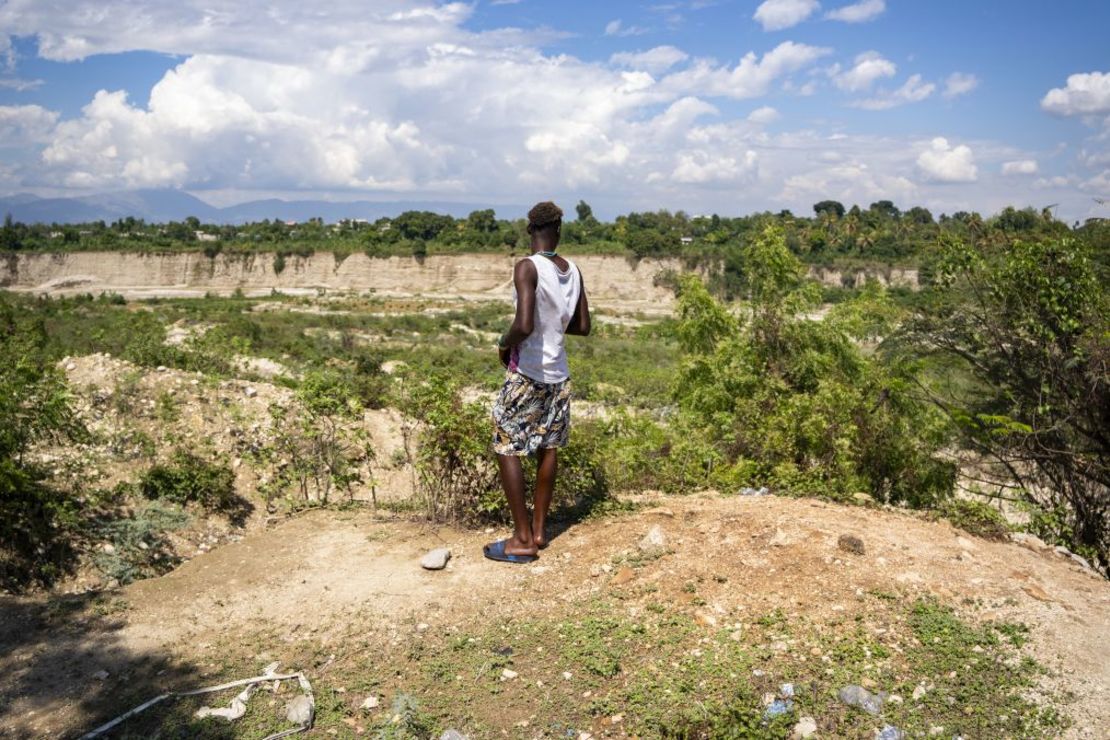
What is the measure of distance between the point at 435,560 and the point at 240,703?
4.28ft

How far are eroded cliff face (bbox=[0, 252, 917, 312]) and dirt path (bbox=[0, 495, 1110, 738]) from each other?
5088 cm

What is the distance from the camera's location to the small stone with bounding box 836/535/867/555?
3.90 meters

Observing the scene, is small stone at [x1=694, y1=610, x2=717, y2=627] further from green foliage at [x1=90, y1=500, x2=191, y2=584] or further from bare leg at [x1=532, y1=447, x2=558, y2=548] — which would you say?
green foliage at [x1=90, y1=500, x2=191, y2=584]

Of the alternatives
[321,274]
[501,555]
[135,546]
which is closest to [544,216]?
[501,555]

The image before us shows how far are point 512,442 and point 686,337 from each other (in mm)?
5414

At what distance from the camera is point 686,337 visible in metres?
9.15

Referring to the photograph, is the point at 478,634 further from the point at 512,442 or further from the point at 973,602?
the point at 973,602

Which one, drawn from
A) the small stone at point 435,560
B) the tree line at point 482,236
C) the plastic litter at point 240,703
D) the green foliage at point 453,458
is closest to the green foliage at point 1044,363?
the green foliage at point 453,458

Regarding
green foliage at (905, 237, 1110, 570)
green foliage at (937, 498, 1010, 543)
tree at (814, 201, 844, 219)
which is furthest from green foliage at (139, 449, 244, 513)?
tree at (814, 201, 844, 219)

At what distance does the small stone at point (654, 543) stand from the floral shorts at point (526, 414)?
73cm

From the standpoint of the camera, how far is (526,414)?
13.4 feet

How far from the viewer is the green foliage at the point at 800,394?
6.10 meters

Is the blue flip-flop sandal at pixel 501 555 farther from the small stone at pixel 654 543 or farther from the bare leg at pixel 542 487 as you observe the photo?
the small stone at pixel 654 543

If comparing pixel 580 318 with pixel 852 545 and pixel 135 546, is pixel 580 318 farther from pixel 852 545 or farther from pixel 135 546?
pixel 135 546
